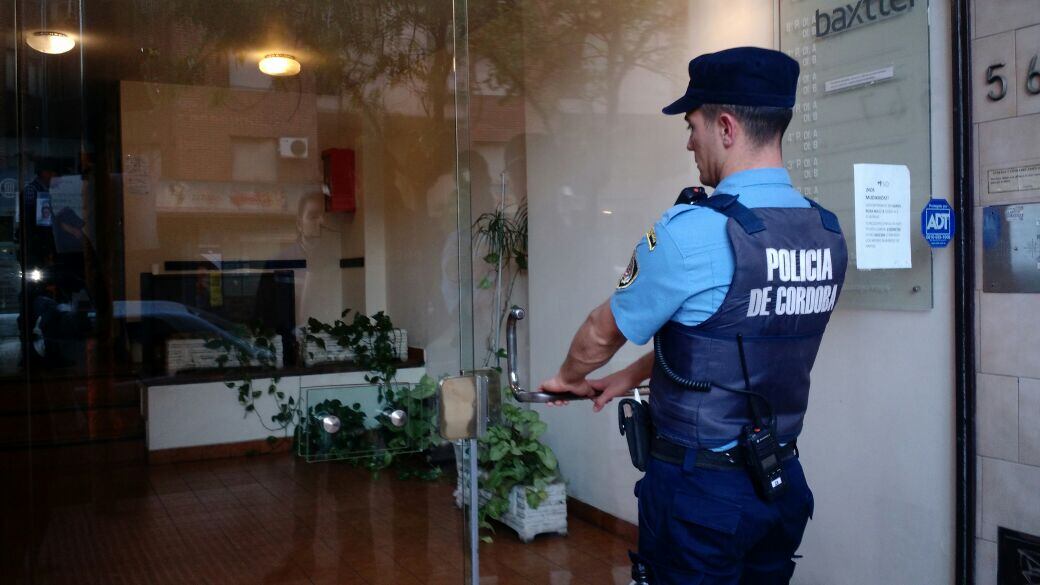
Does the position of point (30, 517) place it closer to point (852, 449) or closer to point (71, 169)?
point (71, 169)

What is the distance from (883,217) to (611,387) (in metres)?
1.16

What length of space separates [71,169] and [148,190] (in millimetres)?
182

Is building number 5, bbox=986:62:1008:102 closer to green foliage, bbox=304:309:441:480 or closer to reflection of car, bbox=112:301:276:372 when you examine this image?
green foliage, bbox=304:309:441:480

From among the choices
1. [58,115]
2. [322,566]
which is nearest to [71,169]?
[58,115]

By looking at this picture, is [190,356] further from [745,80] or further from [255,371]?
[745,80]

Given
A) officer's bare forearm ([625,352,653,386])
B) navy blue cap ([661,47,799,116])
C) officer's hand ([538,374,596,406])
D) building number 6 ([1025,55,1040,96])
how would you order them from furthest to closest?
1. building number 6 ([1025,55,1040,96])
2. officer's bare forearm ([625,352,653,386])
3. officer's hand ([538,374,596,406])
4. navy blue cap ([661,47,799,116])

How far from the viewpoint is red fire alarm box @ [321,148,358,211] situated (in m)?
2.60

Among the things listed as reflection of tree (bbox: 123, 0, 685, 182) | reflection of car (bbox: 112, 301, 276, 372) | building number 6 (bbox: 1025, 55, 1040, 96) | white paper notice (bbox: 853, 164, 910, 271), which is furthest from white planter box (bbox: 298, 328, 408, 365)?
building number 6 (bbox: 1025, 55, 1040, 96)

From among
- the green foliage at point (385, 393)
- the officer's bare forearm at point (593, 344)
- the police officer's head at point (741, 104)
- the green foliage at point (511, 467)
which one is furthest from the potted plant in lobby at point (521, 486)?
the police officer's head at point (741, 104)

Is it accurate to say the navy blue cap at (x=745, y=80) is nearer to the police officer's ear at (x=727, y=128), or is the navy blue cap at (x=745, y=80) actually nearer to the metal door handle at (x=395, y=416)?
the police officer's ear at (x=727, y=128)

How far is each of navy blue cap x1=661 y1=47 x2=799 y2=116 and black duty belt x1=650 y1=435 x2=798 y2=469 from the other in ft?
2.15

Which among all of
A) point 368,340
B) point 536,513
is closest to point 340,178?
point 368,340

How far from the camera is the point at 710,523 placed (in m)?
1.69

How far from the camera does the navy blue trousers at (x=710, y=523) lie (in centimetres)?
170
